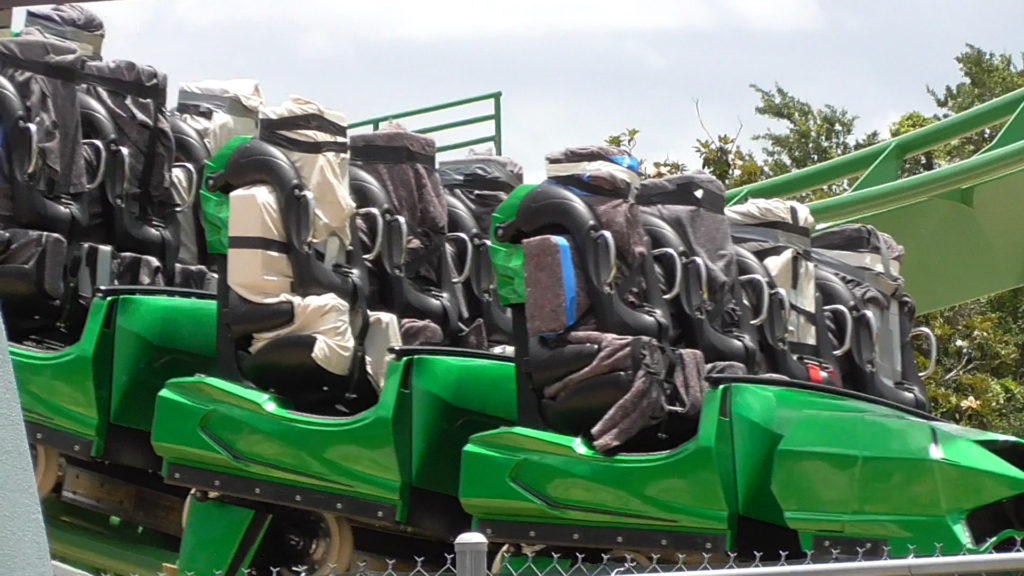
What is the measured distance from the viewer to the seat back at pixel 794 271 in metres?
7.11

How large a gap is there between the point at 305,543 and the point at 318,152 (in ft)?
4.82

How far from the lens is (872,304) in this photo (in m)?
7.79

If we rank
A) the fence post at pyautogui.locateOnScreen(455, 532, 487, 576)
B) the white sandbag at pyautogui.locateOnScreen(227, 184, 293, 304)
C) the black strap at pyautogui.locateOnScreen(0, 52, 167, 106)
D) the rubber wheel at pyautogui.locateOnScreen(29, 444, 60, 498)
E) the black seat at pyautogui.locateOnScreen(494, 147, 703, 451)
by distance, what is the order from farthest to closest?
1. the black strap at pyautogui.locateOnScreen(0, 52, 167, 106)
2. the rubber wheel at pyautogui.locateOnScreen(29, 444, 60, 498)
3. the white sandbag at pyautogui.locateOnScreen(227, 184, 293, 304)
4. the black seat at pyautogui.locateOnScreen(494, 147, 703, 451)
5. the fence post at pyautogui.locateOnScreen(455, 532, 487, 576)

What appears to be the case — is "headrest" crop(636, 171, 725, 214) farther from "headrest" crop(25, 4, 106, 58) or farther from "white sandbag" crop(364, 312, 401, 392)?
"headrest" crop(25, 4, 106, 58)

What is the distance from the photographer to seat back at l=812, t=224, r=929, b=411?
290 inches

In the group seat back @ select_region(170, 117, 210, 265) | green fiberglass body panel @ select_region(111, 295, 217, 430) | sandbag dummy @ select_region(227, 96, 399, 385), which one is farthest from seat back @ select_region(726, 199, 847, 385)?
seat back @ select_region(170, 117, 210, 265)

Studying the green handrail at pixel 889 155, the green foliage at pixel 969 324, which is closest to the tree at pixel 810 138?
the green foliage at pixel 969 324

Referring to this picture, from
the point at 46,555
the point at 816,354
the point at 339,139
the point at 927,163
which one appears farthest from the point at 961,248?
the point at 927,163

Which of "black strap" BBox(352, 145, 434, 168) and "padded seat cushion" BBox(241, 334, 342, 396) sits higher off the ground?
"black strap" BBox(352, 145, 434, 168)

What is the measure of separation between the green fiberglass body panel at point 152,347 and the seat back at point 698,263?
175 centimetres

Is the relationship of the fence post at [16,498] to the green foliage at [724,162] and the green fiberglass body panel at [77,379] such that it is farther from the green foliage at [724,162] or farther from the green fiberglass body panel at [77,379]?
the green foliage at [724,162]

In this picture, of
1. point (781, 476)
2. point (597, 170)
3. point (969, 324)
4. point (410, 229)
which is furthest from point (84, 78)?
point (969, 324)

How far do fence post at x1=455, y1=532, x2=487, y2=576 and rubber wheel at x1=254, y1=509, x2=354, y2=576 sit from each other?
11.3 feet

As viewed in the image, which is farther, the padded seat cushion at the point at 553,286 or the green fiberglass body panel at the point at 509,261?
the green fiberglass body panel at the point at 509,261
